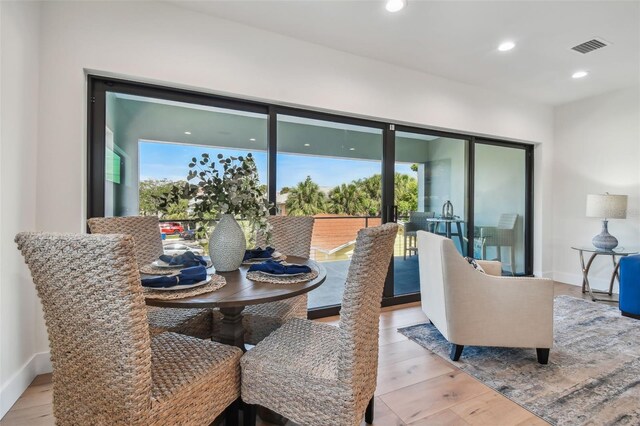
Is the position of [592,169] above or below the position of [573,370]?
above

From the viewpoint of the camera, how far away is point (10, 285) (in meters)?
1.72

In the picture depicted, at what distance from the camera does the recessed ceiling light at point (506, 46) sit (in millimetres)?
2829

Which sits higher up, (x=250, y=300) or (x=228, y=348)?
(x=250, y=300)

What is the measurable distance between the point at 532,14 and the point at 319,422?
3229 millimetres

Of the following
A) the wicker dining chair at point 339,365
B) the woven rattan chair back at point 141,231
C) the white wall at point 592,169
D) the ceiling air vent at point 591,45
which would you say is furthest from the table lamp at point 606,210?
the woven rattan chair back at point 141,231

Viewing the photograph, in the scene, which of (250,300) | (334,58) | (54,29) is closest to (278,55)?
(334,58)

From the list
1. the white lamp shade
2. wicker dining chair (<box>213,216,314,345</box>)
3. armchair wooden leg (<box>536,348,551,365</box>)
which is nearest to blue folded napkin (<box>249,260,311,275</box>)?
wicker dining chair (<box>213,216,314,345</box>)

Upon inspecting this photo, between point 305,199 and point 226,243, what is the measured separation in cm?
156

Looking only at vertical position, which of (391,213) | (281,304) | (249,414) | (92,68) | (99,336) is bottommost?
(249,414)

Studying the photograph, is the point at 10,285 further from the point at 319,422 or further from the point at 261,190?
the point at 319,422

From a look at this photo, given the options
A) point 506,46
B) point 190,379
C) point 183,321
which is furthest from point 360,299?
point 506,46

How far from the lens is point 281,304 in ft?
6.64

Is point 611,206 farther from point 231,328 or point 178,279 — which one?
point 178,279

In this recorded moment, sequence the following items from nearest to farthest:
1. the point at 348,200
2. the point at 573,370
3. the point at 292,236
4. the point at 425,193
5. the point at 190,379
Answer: the point at 190,379 → the point at 573,370 → the point at 292,236 → the point at 348,200 → the point at 425,193
